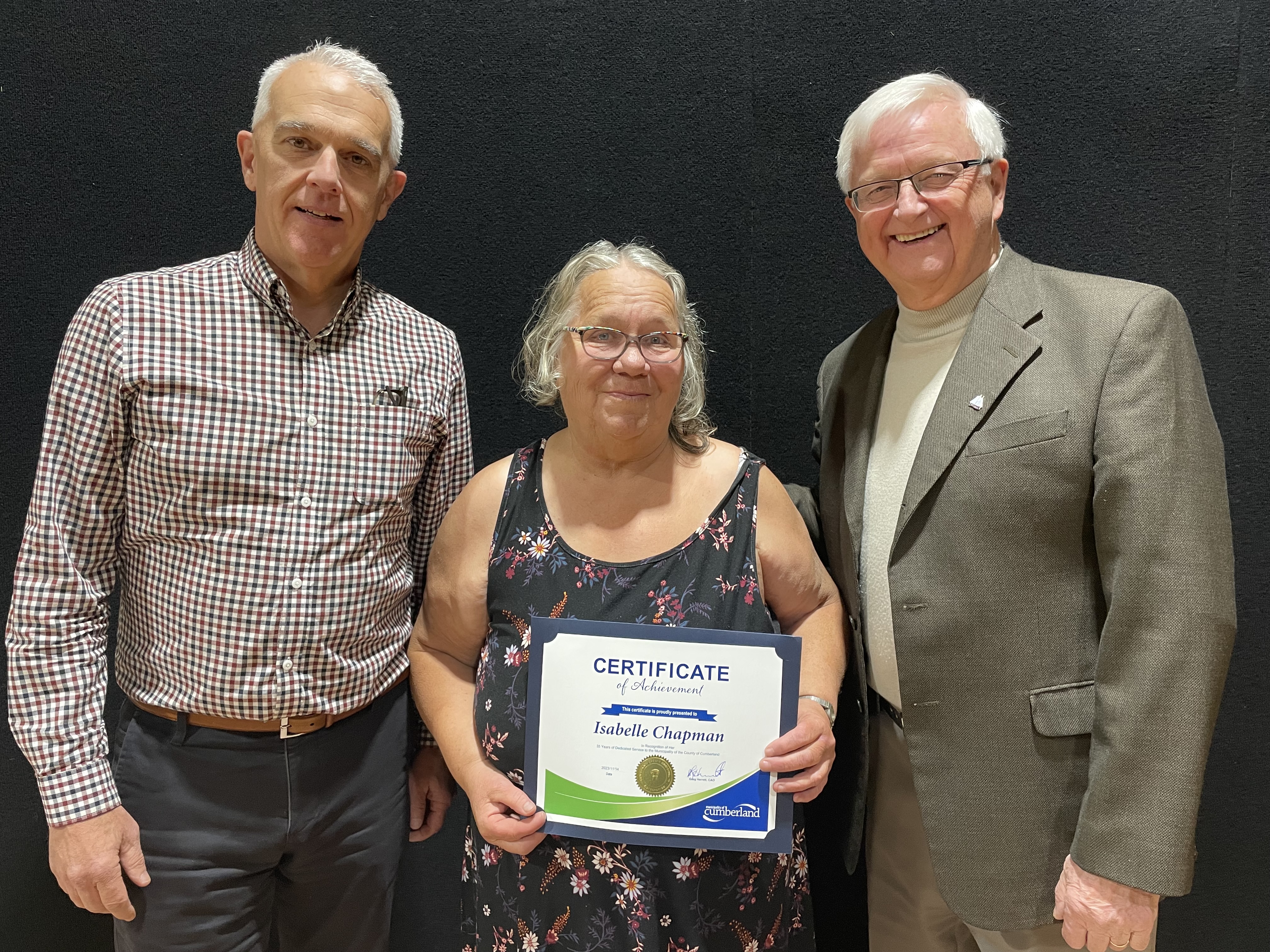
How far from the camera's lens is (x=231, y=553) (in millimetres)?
1636

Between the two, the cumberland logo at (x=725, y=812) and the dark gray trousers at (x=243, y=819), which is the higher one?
the cumberland logo at (x=725, y=812)

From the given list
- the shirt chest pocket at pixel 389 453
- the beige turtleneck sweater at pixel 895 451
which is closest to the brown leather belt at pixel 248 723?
the shirt chest pocket at pixel 389 453

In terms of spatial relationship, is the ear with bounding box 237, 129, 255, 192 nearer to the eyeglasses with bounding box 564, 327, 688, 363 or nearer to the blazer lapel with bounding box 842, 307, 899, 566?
the eyeglasses with bounding box 564, 327, 688, 363

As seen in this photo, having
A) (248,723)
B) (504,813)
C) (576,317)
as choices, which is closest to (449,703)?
(504,813)

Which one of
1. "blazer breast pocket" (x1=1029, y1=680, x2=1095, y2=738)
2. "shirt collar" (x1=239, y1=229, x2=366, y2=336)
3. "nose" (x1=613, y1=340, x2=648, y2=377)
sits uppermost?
"shirt collar" (x1=239, y1=229, x2=366, y2=336)

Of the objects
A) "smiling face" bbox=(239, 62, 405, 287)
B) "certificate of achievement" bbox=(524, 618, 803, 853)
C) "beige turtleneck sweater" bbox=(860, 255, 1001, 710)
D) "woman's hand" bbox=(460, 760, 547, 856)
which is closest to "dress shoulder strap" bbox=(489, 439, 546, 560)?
"certificate of achievement" bbox=(524, 618, 803, 853)

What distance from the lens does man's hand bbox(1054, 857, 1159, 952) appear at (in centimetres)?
143

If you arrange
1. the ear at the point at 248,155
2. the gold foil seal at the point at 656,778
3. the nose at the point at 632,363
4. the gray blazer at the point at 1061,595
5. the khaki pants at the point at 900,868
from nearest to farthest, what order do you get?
the gray blazer at the point at 1061,595, the gold foil seal at the point at 656,778, the nose at the point at 632,363, the ear at the point at 248,155, the khaki pants at the point at 900,868

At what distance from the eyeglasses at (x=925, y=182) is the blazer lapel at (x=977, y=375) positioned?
0.73 feet

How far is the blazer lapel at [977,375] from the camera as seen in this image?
1.56 metres

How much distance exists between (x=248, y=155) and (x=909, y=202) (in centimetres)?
135

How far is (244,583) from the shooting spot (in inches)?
64.3

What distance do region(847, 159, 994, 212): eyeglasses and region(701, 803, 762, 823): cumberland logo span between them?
1.17 m

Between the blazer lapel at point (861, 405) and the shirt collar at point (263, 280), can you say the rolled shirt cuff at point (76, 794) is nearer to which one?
the shirt collar at point (263, 280)
